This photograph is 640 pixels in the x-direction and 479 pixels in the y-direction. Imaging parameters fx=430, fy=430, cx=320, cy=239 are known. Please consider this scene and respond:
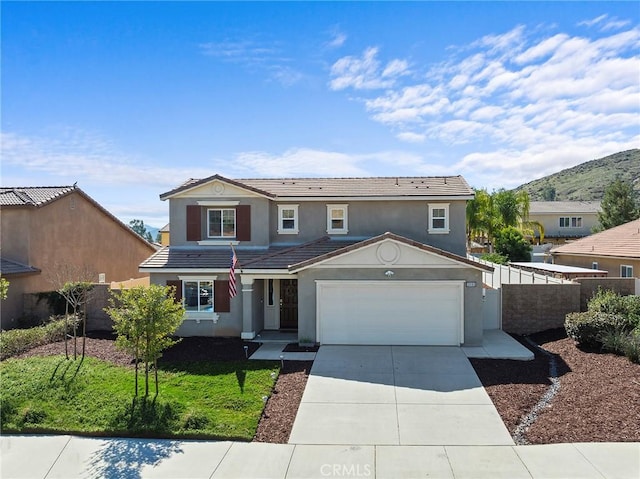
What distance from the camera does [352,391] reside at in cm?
1095

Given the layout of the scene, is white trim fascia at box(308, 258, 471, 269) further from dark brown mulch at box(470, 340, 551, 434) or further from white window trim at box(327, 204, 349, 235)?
white window trim at box(327, 204, 349, 235)

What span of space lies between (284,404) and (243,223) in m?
9.09

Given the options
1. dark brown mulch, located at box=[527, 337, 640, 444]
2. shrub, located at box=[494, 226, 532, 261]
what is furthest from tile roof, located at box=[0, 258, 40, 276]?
shrub, located at box=[494, 226, 532, 261]

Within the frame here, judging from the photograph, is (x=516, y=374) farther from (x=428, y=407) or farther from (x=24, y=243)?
(x=24, y=243)

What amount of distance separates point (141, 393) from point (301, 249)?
8270 millimetres

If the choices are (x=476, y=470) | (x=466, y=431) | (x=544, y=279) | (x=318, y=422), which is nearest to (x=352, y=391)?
(x=318, y=422)

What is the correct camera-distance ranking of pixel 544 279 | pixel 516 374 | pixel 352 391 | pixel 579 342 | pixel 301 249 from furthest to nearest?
pixel 544 279 → pixel 301 249 → pixel 579 342 → pixel 516 374 → pixel 352 391

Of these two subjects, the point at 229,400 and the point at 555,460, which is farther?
the point at 229,400

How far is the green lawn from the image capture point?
8.99m

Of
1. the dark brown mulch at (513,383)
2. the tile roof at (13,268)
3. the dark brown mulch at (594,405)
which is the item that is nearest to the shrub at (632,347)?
the dark brown mulch at (594,405)

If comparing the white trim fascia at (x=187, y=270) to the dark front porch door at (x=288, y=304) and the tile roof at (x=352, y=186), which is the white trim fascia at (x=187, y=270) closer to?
the dark front porch door at (x=288, y=304)

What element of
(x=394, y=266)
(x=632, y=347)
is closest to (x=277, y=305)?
(x=394, y=266)

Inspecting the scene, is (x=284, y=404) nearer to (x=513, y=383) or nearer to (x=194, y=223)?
(x=513, y=383)

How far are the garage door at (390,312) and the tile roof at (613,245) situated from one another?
1214cm
